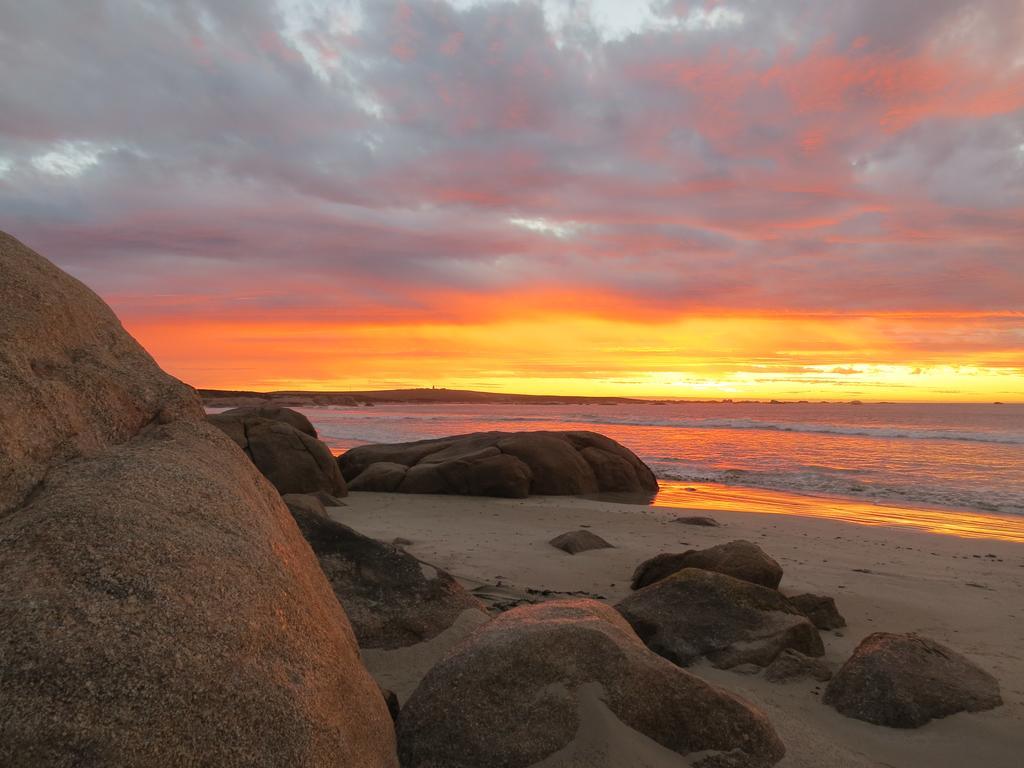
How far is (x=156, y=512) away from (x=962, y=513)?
47.0 ft

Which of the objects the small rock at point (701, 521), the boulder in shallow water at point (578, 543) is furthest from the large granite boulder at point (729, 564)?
the small rock at point (701, 521)

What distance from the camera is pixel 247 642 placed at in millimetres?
2320

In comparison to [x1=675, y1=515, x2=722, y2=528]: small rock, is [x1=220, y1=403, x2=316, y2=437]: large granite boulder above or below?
above

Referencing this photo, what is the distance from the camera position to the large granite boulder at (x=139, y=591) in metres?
1.94

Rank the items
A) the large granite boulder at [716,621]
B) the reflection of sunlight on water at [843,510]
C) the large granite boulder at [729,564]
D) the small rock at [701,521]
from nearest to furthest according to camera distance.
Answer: the large granite boulder at [716,621]
the large granite boulder at [729,564]
the small rock at [701,521]
the reflection of sunlight on water at [843,510]

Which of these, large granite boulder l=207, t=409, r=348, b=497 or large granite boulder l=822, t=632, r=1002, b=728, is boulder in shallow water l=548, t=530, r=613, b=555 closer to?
large granite boulder l=822, t=632, r=1002, b=728

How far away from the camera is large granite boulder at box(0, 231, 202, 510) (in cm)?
274

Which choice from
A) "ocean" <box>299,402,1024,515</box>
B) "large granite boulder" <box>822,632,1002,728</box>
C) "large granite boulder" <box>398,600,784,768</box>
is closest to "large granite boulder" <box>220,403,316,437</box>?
"ocean" <box>299,402,1024,515</box>

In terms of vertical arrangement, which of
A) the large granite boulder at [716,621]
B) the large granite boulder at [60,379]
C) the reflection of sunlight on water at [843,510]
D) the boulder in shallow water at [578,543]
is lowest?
the reflection of sunlight on water at [843,510]

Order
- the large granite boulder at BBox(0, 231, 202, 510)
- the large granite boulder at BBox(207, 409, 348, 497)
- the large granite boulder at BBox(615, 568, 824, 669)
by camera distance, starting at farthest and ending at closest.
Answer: the large granite boulder at BBox(207, 409, 348, 497)
the large granite boulder at BBox(615, 568, 824, 669)
the large granite boulder at BBox(0, 231, 202, 510)

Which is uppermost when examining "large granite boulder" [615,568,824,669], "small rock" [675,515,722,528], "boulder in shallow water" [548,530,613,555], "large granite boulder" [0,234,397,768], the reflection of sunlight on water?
"large granite boulder" [0,234,397,768]

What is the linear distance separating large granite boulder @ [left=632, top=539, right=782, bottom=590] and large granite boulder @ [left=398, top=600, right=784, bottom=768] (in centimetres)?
289

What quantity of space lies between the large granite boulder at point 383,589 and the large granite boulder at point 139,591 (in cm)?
126

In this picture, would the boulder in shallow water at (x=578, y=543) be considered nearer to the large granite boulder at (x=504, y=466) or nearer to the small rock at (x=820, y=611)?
the small rock at (x=820, y=611)
